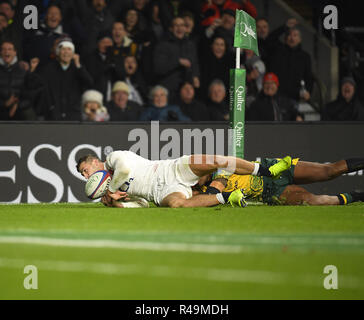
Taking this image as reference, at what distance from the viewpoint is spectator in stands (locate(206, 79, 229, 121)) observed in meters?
14.0

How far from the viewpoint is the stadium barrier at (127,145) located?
1255 centimetres

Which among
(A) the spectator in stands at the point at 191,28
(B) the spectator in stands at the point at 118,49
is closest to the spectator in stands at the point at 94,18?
(B) the spectator in stands at the point at 118,49

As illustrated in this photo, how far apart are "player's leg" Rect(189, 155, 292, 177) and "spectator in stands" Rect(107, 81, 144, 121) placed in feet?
11.9

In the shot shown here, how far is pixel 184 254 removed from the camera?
650 cm

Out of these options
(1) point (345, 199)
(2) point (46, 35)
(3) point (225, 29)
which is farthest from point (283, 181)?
(2) point (46, 35)

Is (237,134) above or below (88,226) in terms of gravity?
above

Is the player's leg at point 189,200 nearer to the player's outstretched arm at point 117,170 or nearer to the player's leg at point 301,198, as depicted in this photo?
the player's outstretched arm at point 117,170

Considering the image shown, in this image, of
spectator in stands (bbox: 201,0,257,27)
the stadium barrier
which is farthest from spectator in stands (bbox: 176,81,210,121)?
spectator in stands (bbox: 201,0,257,27)

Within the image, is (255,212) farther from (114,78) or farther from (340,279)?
(114,78)

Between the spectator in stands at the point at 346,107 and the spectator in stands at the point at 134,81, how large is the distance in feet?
10.4

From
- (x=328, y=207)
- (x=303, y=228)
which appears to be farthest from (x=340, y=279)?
(x=328, y=207)

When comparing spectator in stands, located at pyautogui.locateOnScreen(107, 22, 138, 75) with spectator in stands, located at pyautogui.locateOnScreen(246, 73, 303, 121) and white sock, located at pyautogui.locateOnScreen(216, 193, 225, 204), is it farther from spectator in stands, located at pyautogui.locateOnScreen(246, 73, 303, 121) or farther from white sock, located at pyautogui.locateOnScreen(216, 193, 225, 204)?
white sock, located at pyautogui.locateOnScreen(216, 193, 225, 204)

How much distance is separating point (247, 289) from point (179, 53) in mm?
9579

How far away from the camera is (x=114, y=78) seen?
1419 centimetres
